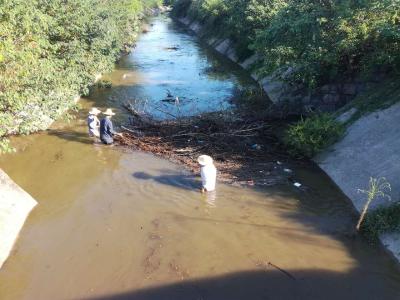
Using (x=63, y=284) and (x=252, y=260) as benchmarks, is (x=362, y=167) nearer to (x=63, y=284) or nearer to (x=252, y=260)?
(x=252, y=260)

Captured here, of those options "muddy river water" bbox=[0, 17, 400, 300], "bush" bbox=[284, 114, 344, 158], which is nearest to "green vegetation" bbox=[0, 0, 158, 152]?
"muddy river water" bbox=[0, 17, 400, 300]

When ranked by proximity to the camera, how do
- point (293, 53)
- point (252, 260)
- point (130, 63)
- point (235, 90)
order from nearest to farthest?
point (252, 260), point (293, 53), point (235, 90), point (130, 63)

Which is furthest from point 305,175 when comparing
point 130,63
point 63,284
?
point 130,63

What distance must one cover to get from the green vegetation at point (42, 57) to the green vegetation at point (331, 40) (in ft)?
24.1

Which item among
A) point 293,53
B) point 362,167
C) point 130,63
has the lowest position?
point 130,63

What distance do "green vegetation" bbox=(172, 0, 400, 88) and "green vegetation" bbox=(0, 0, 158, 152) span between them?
290 inches

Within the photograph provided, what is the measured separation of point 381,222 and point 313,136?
4.49m

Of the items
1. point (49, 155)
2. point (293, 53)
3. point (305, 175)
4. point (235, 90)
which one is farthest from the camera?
point (235, 90)

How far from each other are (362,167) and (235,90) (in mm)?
11922

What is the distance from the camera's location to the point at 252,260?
895 centimetres

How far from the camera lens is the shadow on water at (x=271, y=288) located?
7918 mm

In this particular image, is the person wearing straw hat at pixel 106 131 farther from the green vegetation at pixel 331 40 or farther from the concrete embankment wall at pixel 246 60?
the concrete embankment wall at pixel 246 60

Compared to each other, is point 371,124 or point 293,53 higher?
point 293,53

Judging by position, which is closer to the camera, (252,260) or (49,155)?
(252,260)
